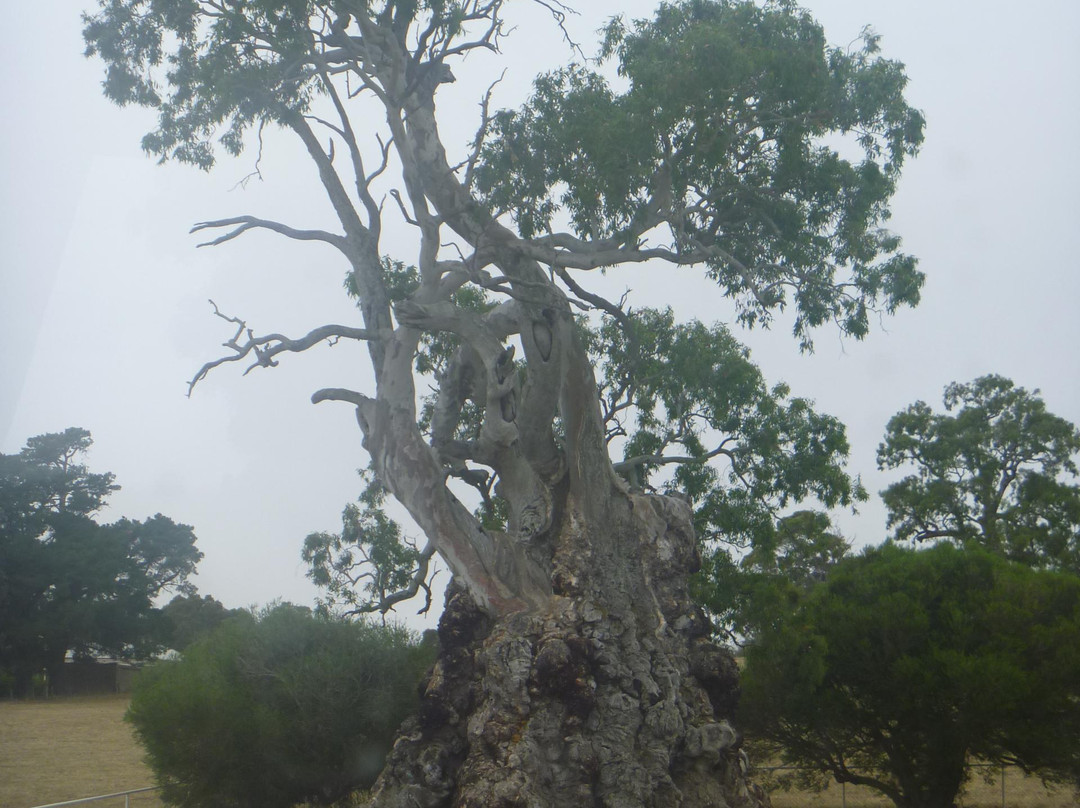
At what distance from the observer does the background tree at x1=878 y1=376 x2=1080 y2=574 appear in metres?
32.3

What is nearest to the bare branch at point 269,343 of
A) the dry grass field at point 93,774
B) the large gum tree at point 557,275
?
the large gum tree at point 557,275

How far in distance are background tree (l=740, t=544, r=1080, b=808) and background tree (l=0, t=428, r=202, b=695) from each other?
1440 inches

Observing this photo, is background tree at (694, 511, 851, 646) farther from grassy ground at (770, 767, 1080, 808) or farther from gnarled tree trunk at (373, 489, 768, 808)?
gnarled tree trunk at (373, 489, 768, 808)

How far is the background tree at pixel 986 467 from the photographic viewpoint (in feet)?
106

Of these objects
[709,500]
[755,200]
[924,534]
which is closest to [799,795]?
[709,500]

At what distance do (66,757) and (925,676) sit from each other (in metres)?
19.0

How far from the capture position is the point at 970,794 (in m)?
16.8

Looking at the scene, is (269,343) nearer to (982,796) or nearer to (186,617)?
(982,796)

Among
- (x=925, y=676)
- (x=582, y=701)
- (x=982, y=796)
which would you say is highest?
(x=925, y=676)

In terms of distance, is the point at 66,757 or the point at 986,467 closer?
the point at 66,757

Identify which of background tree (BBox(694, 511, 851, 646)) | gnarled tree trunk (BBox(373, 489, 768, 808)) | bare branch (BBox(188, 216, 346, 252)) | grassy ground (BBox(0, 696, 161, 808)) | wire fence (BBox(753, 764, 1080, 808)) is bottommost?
grassy ground (BBox(0, 696, 161, 808))

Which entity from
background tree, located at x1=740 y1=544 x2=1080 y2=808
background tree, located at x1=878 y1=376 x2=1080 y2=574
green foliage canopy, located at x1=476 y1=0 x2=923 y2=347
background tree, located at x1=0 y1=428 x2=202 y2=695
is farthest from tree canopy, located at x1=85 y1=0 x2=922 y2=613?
background tree, located at x1=0 y1=428 x2=202 y2=695

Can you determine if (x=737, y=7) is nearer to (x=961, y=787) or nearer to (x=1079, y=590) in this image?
(x=1079, y=590)

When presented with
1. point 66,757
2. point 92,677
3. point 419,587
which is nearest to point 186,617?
point 92,677
